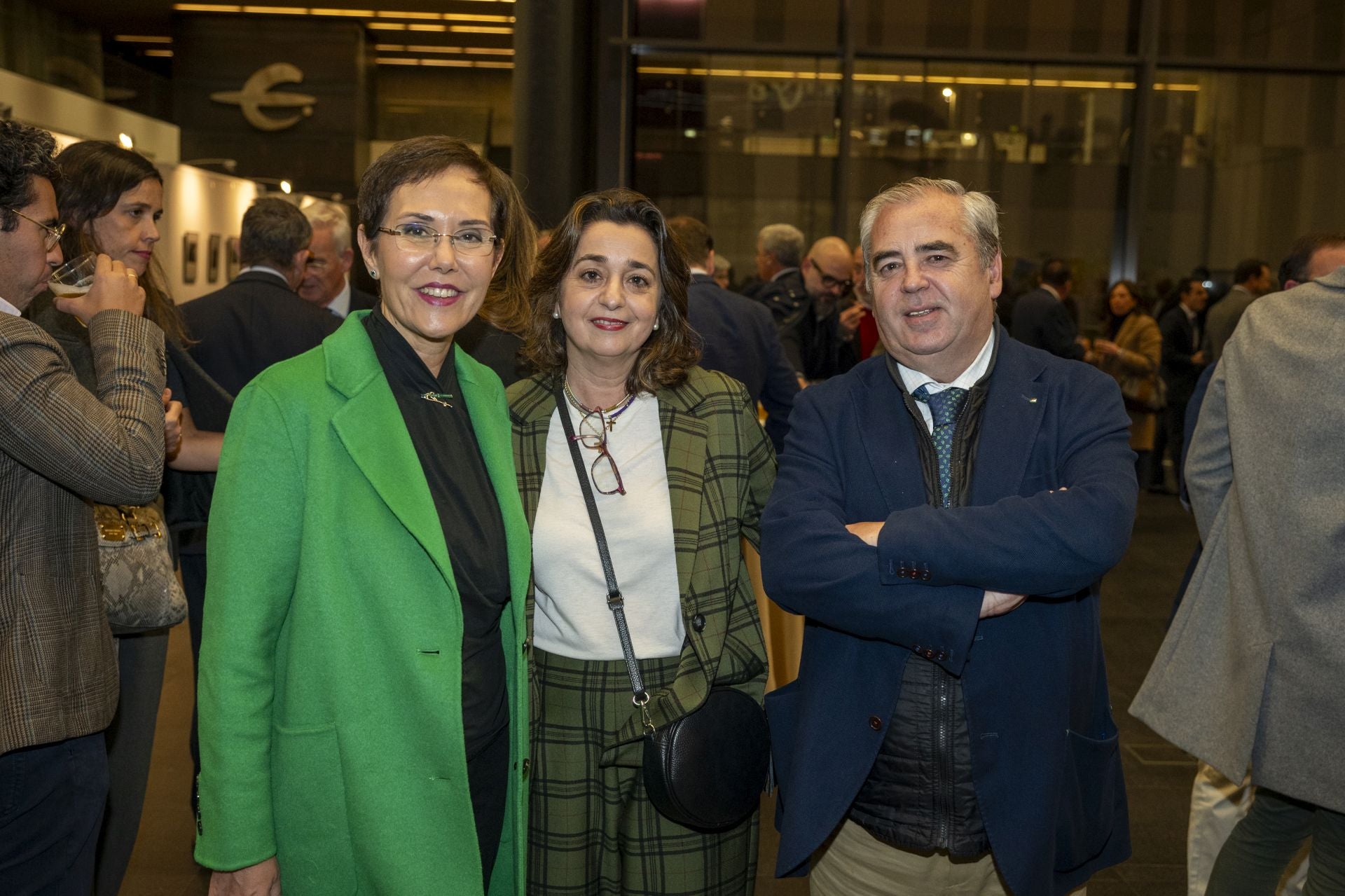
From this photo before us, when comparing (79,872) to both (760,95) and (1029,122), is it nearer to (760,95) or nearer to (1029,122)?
(760,95)

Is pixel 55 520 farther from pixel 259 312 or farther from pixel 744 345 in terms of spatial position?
pixel 744 345

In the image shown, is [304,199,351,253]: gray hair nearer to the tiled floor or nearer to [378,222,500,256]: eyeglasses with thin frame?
the tiled floor

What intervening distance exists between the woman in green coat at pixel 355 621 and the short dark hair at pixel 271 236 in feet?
7.42

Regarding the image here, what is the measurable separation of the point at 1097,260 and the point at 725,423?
9816mm

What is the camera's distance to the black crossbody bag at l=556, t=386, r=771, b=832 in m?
2.06

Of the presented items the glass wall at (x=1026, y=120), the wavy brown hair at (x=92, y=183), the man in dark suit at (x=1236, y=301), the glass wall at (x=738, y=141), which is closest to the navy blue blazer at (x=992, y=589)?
the wavy brown hair at (x=92, y=183)

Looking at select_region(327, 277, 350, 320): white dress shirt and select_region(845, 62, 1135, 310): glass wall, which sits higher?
select_region(845, 62, 1135, 310): glass wall

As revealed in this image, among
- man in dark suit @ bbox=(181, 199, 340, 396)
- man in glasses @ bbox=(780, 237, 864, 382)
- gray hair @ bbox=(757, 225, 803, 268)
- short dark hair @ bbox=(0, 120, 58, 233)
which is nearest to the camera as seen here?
short dark hair @ bbox=(0, 120, 58, 233)

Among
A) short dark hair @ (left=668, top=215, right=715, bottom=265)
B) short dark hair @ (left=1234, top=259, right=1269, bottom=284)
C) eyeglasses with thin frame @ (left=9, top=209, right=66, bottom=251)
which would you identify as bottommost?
eyeglasses with thin frame @ (left=9, top=209, right=66, bottom=251)

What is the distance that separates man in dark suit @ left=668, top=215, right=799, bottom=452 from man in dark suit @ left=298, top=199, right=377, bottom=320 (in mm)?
1656

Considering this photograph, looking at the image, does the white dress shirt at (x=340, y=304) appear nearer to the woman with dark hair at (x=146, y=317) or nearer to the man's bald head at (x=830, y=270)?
the woman with dark hair at (x=146, y=317)

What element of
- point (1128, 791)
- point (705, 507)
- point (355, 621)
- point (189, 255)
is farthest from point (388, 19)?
point (355, 621)

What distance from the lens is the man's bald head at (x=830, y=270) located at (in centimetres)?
652

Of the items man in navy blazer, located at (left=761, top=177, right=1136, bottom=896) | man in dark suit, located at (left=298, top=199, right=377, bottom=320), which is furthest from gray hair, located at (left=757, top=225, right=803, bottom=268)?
man in navy blazer, located at (left=761, top=177, right=1136, bottom=896)
